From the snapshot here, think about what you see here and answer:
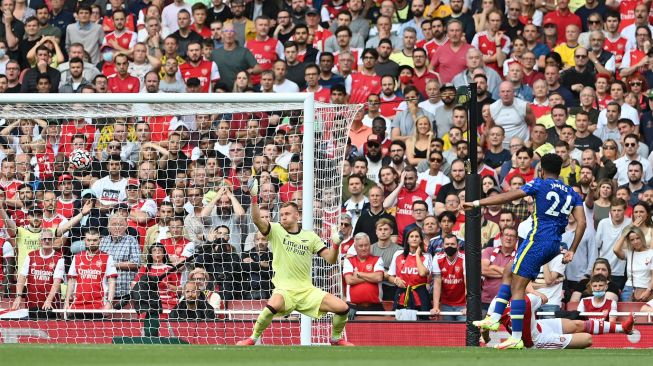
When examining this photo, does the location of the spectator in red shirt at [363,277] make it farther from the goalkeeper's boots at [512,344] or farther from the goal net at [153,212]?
the goalkeeper's boots at [512,344]

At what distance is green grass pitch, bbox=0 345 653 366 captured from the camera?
10758mm

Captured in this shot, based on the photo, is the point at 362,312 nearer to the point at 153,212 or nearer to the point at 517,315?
the point at 153,212

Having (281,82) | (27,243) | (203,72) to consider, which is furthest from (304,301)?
(203,72)

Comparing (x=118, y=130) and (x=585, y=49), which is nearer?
(x=118, y=130)

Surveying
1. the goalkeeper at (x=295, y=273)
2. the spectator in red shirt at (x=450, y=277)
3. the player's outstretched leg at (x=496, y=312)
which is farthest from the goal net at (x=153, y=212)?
the player's outstretched leg at (x=496, y=312)

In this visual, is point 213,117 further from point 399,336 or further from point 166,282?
point 399,336

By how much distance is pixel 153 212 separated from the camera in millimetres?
17406

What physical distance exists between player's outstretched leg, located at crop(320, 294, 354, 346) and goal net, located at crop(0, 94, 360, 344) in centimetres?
78

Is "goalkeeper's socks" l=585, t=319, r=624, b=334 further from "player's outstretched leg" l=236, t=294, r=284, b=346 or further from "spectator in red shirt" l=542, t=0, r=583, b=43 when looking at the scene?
"spectator in red shirt" l=542, t=0, r=583, b=43

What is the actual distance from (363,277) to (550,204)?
173 inches

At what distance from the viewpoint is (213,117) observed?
1875 cm

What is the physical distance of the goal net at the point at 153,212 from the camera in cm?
1622

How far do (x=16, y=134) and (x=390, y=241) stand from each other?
5.45 meters

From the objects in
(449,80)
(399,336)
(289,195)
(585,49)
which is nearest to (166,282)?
(289,195)
